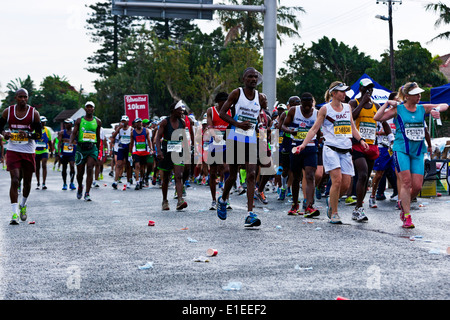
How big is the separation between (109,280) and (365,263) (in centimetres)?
223

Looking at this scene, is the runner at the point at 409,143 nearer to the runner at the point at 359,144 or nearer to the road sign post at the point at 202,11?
the runner at the point at 359,144

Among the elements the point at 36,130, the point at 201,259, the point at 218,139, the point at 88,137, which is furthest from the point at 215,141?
the point at 201,259

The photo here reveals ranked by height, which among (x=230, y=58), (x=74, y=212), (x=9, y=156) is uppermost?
(x=230, y=58)

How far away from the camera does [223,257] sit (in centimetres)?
620

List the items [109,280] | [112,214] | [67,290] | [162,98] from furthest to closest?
1. [162,98]
2. [112,214]
3. [109,280]
4. [67,290]

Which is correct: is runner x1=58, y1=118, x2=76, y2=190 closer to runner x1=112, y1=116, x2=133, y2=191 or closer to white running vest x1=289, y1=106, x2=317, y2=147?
runner x1=112, y1=116, x2=133, y2=191

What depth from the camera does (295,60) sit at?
54469 millimetres

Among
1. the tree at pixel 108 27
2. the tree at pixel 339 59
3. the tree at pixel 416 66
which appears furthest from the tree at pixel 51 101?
the tree at pixel 416 66

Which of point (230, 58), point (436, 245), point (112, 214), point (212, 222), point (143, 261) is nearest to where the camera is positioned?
point (143, 261)

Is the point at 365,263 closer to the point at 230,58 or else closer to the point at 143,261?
the point at 143,261

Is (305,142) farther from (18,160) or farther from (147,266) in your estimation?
(18,160)

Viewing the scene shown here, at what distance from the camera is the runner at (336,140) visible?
28.8ft

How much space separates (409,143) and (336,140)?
98cm
